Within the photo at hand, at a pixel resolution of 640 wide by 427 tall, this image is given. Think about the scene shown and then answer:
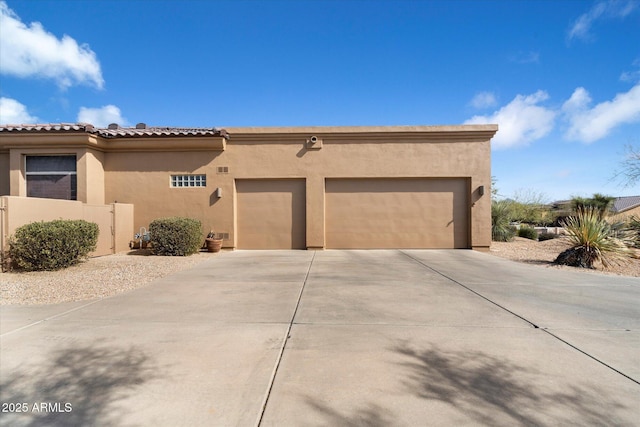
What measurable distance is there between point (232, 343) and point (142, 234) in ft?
35.1

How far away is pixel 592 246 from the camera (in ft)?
30.9

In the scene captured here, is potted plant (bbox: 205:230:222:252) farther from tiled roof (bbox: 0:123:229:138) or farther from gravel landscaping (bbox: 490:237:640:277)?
gravel landscaping (bbox: 490:237:640:277)

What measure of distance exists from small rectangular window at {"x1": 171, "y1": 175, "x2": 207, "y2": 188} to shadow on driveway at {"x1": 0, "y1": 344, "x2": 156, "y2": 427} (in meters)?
10.1

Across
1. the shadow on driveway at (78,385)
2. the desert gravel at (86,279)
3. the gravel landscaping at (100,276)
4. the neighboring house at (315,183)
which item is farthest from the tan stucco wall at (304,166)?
the shadow on driveway at (78,385)

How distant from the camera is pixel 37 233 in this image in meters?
8.14

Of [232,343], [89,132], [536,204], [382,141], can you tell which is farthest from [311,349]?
[536,204]

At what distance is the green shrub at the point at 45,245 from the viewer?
8.09m

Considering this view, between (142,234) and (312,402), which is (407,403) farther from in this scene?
(142,234)

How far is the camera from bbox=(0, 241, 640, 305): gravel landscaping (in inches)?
245

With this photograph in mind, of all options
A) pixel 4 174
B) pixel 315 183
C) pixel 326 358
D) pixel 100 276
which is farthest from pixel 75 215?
pixel 326 358

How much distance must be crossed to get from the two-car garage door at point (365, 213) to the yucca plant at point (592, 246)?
4.09 m

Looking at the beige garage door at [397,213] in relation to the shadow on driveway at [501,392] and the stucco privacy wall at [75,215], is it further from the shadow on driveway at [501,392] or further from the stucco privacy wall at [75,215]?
the shadow on driveway at [501,392]

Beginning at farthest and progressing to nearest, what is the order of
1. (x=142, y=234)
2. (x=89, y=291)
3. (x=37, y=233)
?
(x=142, y=234), (x=37, y=233), (x=89, y=291)

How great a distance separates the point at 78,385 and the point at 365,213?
11.4 meters
